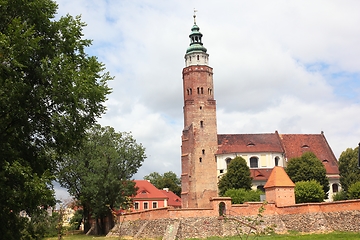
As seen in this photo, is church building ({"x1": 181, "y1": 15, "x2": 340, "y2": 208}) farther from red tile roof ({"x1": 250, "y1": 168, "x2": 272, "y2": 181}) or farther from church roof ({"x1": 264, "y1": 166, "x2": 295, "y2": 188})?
church roof ({"x1": 264, "y1": 166, "x2": 295, "y2": 188})

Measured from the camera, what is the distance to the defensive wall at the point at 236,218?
30000mm

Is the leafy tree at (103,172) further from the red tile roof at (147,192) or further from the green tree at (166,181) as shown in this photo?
the green tree at (166,181)

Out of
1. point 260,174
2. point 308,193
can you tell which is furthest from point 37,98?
point 260,174

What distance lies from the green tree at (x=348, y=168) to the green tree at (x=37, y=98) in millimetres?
43995

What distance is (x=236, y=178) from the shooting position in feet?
176

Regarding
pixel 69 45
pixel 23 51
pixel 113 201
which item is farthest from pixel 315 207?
pixel 23 51

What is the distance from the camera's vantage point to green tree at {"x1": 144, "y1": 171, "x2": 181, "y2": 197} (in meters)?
87.6

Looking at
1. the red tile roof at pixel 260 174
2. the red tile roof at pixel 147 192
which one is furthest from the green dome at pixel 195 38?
the red tile roof at pixel 147 192

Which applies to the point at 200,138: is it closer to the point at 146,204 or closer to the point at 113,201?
the point at 146,204

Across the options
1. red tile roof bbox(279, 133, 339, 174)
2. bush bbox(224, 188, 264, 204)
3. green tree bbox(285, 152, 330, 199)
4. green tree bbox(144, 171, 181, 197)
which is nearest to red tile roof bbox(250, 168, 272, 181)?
red tile roof bbox(279, 133, 339, 174)

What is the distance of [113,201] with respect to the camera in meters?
43.0

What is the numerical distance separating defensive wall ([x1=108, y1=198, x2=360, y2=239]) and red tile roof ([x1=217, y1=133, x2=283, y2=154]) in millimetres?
24371

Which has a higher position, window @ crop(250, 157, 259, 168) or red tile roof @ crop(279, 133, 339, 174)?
red tile roof @ crop(279, 133, 339, 174)

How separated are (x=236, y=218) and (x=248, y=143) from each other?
2858 centimetres
